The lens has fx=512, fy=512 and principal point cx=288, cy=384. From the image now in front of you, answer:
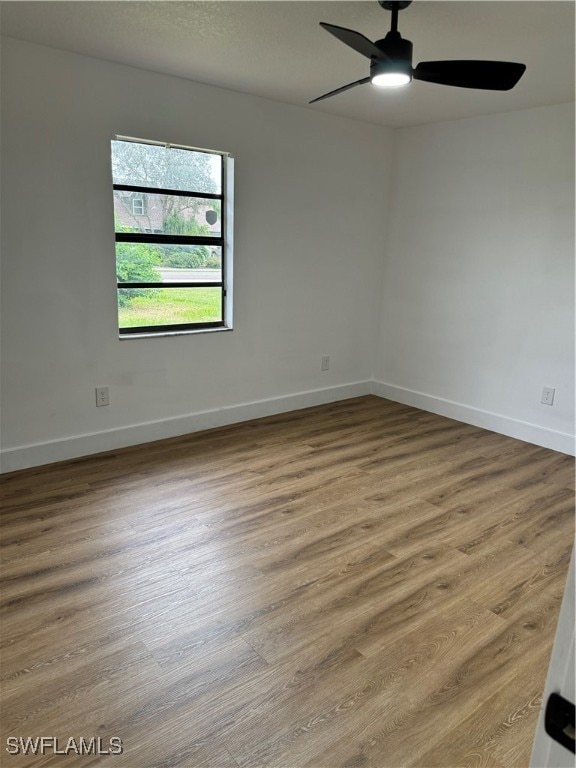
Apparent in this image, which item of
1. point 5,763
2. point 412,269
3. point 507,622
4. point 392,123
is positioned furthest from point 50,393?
point 392,123

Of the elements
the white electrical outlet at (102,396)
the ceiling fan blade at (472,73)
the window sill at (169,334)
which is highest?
the ceiling fan blade at (472,73)

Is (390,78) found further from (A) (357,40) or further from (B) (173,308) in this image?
(B) (173,308)

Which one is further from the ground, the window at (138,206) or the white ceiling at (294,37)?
the white ceiling at (294,37)

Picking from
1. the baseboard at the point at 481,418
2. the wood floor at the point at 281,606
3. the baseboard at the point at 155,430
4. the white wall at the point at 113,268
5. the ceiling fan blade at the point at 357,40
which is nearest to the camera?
the wood floor at the point at 281,606

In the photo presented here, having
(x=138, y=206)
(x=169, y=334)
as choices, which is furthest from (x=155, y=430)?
(x=138, y=206)

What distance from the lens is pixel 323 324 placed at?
4680mm

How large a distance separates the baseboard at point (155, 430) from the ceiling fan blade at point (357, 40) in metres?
2.73

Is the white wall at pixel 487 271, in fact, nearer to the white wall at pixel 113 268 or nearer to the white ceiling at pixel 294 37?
the white wall at pixel 113 268

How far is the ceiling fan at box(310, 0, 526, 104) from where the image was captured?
2037 millimetres

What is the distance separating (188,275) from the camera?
12.6 ft

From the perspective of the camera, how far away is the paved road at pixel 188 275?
3713 mm

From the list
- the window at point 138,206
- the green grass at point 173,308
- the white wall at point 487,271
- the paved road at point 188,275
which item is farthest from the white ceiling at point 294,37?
the green grass at point 173,308

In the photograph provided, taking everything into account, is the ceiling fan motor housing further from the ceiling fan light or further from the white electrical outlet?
the white electrical outlet

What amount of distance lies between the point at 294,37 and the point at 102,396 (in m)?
2.44
